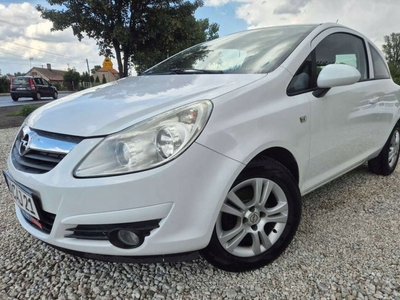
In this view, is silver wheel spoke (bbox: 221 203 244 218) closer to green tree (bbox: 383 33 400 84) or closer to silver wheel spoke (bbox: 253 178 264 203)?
silver wheel spoke (bbox: 253 178 264 203)

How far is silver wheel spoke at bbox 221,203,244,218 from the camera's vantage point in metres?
1.65

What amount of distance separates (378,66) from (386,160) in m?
1.00

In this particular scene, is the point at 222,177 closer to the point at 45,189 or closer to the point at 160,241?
the point at 160,241

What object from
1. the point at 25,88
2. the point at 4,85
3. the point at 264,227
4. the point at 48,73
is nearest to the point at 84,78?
the point at 4,85

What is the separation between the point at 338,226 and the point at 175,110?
1.61 meters

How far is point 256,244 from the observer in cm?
183

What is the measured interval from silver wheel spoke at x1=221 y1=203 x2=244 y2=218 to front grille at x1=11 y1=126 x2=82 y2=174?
0.80 meters

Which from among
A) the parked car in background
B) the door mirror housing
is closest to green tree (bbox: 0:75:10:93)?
the parked car in background

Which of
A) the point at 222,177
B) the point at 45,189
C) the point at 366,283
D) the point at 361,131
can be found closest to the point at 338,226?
the point at 366,283

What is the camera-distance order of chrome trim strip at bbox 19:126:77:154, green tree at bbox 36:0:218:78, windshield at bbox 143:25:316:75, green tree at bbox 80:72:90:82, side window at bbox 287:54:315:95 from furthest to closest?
green tree at bbox 80:72:90:82
green tree at bbox 36:0:218:78
windshield at bbox 143:25:316:75
side window at bbox 287:54:315:95
chrome trim strip at bbox 19:126:77:154

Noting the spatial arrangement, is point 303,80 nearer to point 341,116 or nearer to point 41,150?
point 341,116

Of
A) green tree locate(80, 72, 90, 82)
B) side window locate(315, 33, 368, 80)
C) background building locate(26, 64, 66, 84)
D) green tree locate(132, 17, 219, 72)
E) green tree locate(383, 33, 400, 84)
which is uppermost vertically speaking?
background building locate(26, 64, 66, 84)

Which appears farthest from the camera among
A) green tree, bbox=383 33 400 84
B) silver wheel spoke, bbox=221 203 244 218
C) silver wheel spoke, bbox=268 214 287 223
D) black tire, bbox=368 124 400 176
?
green tree, bbox=383 33 400 84

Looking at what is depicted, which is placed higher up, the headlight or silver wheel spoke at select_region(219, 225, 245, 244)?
the headlight
